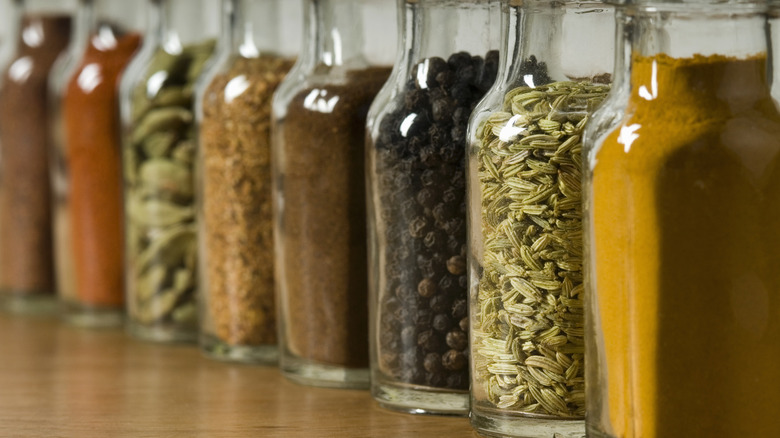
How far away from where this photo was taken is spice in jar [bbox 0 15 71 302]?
137 centimetres

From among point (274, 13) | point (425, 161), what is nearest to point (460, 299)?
point (425, 161)

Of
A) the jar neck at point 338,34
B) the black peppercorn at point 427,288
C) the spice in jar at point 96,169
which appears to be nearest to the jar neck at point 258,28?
the jar neck at point 338,34

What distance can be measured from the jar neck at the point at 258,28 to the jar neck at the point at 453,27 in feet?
0.78

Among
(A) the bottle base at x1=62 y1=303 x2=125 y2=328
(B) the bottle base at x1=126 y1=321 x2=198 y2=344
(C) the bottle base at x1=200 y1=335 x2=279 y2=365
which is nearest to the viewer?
(C) the bottle base at x1=200 y1=335 x2=279 y2=365

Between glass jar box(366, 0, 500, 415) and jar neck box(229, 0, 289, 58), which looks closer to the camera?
glass jar box(366, 0, 500, 415)

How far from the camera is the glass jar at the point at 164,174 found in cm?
118

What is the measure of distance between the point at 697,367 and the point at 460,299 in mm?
230

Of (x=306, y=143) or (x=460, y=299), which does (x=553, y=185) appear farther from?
(x=306, y=143)

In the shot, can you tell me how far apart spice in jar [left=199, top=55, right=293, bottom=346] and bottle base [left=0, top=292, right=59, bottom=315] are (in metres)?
0.38

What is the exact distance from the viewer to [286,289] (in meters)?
1.00

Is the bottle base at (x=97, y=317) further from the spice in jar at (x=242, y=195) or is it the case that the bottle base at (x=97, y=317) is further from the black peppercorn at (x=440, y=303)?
the black peppercorn at (x=440, y=303)

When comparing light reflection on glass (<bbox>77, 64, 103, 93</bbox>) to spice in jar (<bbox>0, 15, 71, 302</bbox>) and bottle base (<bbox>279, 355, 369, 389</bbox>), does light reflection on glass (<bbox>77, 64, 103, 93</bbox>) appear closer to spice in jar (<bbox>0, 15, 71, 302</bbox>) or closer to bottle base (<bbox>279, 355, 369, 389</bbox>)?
spice in jar (<bbox>0, 15, 71, 302</bbox>)

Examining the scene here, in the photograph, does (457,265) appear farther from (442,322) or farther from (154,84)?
(154,84)

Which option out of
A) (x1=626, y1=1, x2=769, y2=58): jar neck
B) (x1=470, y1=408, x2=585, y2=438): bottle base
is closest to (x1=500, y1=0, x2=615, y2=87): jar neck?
(x1=626, y1=1, x2=769, y2=58): jar neck
